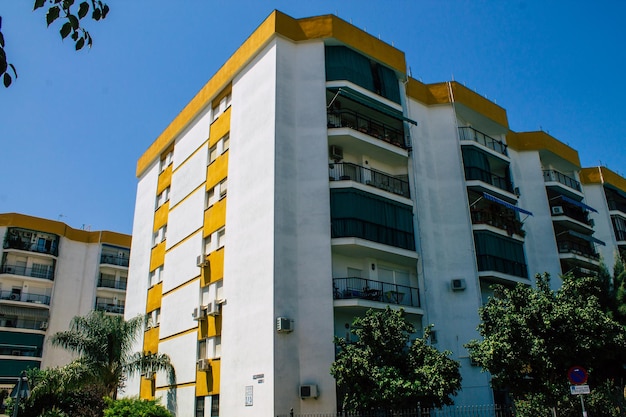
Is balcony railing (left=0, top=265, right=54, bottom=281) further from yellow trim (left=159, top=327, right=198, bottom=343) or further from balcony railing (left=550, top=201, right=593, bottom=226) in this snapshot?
→ balcony railing (left=550, top=201, right=593, bottom=226)

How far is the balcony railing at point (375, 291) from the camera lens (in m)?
22.8

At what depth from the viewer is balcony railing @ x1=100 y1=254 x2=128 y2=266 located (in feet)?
176

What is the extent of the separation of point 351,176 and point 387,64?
6853mm

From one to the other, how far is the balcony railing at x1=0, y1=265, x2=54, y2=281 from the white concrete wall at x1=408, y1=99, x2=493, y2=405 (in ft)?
125

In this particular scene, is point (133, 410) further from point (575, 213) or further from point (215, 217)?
point (575, 213)

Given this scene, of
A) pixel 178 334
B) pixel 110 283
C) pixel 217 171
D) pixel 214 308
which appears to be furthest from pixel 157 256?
pixel 110 283

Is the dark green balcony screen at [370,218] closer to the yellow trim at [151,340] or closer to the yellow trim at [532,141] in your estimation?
the yellow trim at [151,340]

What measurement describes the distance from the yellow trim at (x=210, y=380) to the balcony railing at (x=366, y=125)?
12382mm

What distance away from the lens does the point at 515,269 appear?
97.0 feet

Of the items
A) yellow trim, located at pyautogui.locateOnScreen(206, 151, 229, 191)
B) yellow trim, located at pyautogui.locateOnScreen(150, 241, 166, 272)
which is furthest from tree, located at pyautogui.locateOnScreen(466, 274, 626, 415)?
yellow trim, located at pyautogui.locateOnScreen(150, 241, 166, 272)

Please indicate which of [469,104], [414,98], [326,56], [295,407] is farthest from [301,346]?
[469,104]

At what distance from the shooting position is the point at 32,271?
49.3m

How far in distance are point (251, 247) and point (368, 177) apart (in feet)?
23.9

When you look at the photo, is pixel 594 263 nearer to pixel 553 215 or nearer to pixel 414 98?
pixel 553 215
